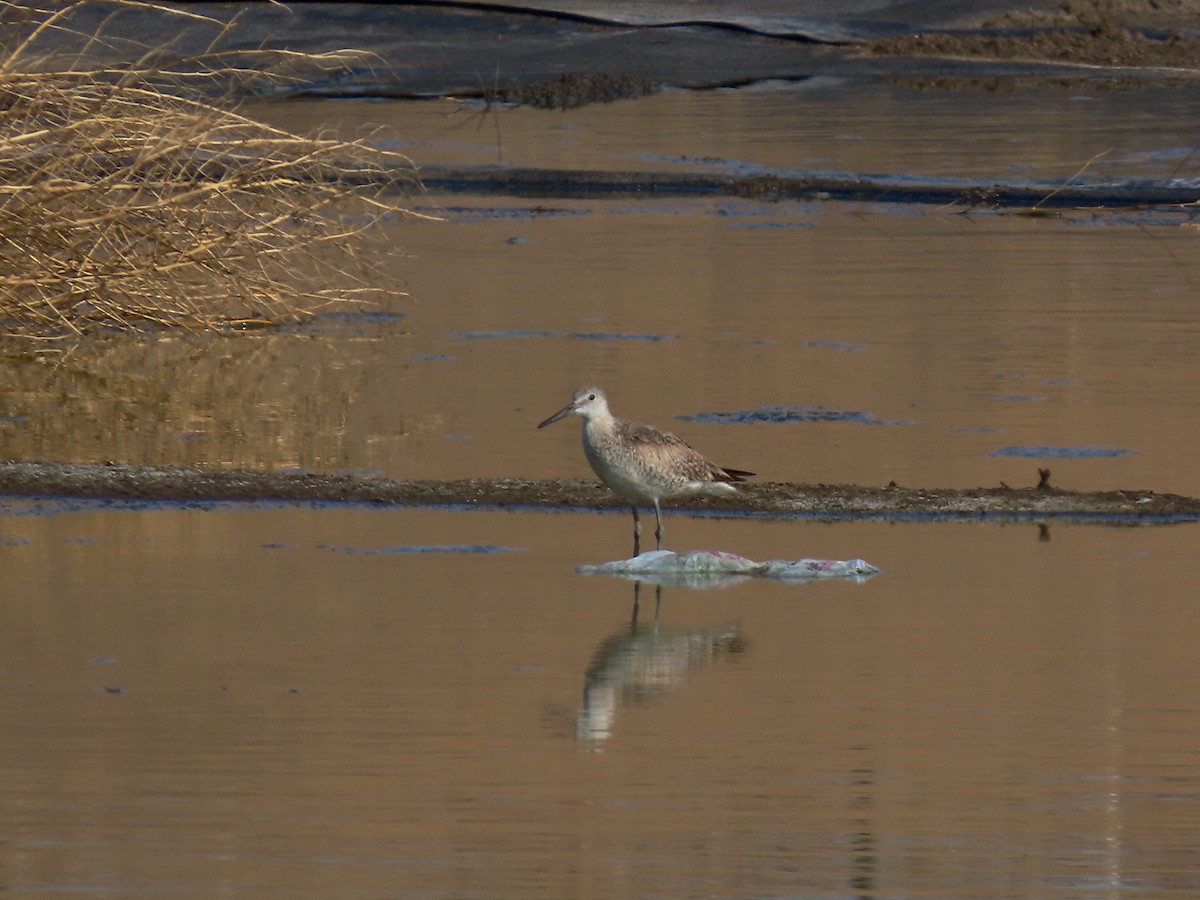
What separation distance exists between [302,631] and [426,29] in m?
27.5

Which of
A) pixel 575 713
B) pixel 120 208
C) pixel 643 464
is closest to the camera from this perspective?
pixel 575 713

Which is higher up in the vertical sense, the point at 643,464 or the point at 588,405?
the point at 588,405

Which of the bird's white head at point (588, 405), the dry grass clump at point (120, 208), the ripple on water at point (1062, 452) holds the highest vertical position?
the dry grass clump at point (120, 208)

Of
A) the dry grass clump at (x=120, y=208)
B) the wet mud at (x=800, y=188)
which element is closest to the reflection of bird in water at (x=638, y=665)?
the dry grass clump at (x=120, y=208)

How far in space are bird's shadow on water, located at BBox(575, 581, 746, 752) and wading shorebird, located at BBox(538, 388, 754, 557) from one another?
983mm

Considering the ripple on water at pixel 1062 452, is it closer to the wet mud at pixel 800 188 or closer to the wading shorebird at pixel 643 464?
the wading shorebird at pixel 643 464

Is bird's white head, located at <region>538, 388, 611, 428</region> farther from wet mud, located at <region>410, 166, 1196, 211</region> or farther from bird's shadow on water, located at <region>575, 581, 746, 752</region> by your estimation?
wet mud, located at <region>410, 166, 1196, 211</region>

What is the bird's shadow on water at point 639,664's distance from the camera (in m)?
6.56

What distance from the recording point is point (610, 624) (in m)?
7.60

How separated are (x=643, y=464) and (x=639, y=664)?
1.76 metres

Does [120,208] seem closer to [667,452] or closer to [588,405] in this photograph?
[588,405]

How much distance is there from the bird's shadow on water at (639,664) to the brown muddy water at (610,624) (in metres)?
0.02

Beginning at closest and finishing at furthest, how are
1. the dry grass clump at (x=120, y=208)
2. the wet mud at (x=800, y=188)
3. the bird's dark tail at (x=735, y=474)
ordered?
the bird's dark tail at (x=735, y=474)
the dry grass clump at (x=120, y=208)
the wet mud at (x=800, y=188)

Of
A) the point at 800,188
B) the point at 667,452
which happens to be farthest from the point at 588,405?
the point at 800,188
